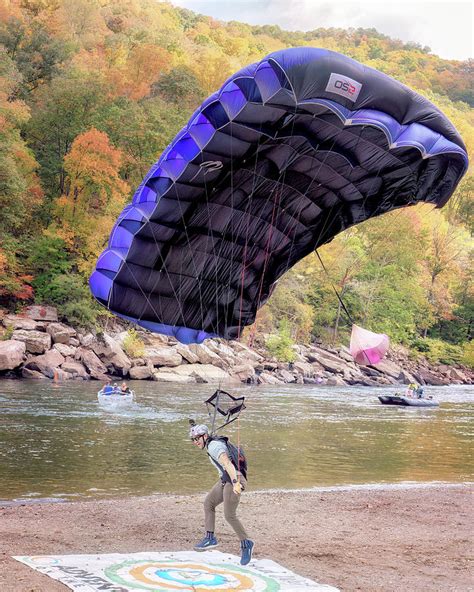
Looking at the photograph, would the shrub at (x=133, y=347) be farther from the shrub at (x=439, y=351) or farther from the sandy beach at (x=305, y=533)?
the shrub at (x=439, y=351)

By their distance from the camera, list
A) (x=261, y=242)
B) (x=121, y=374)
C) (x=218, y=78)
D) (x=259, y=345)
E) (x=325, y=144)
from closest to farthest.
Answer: (x=325, y=144) < (x=261, y=242) < (x=121, y=374) < (x=259, y=345) < (x=218, y=78)

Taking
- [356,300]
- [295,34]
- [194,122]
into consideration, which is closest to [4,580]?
[194,122]

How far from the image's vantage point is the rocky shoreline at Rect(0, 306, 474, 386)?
42.9 m

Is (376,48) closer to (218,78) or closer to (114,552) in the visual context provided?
(218,78)

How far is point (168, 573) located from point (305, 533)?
374cm

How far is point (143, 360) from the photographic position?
159ft

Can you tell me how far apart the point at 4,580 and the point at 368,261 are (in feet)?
240

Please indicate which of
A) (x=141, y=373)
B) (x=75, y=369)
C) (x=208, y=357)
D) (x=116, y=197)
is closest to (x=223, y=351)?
(x=208, y=357)

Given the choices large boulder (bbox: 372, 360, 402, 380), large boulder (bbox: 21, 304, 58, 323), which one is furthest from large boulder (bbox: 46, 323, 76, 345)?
large boulder (bbox: 372, 360, 402, 380)

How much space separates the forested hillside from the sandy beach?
111 feet

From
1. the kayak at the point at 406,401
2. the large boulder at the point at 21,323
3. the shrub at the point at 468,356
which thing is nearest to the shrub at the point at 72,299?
the large boulder at the point at 21,323

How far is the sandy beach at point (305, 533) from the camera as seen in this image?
9188 mm

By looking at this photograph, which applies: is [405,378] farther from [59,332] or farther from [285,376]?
[59,332]

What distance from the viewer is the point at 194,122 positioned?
1095cm
